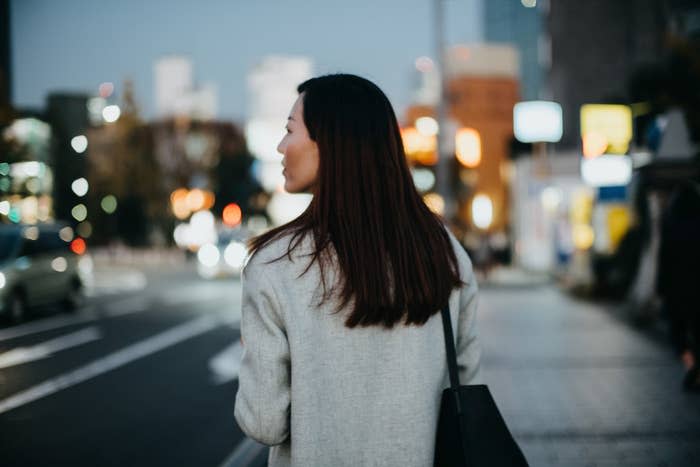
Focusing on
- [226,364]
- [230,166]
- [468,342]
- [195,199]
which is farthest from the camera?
[230,166]

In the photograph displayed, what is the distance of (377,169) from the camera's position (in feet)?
6.53

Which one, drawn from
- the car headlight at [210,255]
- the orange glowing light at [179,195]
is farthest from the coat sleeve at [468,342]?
the orange glowing light at [179,195]

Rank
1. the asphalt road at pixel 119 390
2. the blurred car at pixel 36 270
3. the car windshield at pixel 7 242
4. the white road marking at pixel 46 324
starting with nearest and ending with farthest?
the asphalt road at pixel 119 390 < the white road marking at pixel 46 324 < the blurred car at pixel 36 270 < the car windshield at pixel 7 242

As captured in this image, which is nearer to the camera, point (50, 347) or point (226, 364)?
point (226, 364)

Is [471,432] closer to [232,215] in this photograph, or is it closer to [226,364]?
[226,364]

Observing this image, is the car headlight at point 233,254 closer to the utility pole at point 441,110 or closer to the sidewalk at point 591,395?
the utility pole at point 441,110

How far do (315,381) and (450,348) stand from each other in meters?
0.35

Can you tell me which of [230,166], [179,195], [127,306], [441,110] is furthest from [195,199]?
[127,306]

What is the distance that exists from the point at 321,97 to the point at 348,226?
348mm

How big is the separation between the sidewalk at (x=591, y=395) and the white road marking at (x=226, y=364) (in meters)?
3.01

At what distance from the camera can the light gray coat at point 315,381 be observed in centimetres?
186

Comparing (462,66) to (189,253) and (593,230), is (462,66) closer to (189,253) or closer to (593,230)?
(189,253)

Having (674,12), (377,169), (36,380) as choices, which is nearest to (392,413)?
(377,169)

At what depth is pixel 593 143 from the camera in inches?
906
